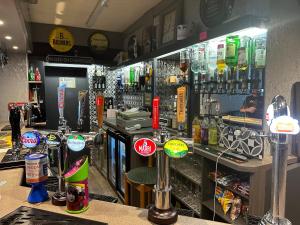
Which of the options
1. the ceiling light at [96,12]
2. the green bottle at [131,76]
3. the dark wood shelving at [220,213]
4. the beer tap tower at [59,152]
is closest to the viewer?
the beer tap tower at [59,152]

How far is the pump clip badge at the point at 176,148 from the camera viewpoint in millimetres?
972

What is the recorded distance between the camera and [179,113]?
3.61ft

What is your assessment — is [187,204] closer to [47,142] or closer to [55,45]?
[47,142]

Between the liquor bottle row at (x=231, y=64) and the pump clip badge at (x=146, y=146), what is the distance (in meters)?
1.50

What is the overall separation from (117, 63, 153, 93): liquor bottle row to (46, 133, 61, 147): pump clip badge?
118 inches

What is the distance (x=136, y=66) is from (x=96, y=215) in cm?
408

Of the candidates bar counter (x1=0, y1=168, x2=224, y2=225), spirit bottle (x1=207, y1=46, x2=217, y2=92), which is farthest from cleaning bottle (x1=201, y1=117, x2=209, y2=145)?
bar counter (x1=0, y1=168, x2=224, y2=225)

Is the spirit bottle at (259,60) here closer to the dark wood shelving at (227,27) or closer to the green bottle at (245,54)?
the green bottle at (245,54)

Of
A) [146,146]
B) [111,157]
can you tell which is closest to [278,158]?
[146,146]

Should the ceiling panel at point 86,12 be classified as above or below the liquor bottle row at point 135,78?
above

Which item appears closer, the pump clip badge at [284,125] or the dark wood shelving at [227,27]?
the pump clip badge at [284,125]

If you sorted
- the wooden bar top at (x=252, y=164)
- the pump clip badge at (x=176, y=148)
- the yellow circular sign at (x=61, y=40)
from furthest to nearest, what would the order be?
the yellow circular sign at (x=61, y=40), the wooden bar top at (x=252, y=164), the pump clip badge at (x=176, y=148)

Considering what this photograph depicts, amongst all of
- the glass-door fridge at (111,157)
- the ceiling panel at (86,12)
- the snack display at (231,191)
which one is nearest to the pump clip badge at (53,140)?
the snack display at (231,191)

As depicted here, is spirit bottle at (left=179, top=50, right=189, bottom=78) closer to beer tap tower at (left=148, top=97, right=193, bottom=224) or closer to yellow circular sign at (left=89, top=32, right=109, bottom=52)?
beer tap tower at (left=148, top=97, right=193, bottom=224)
